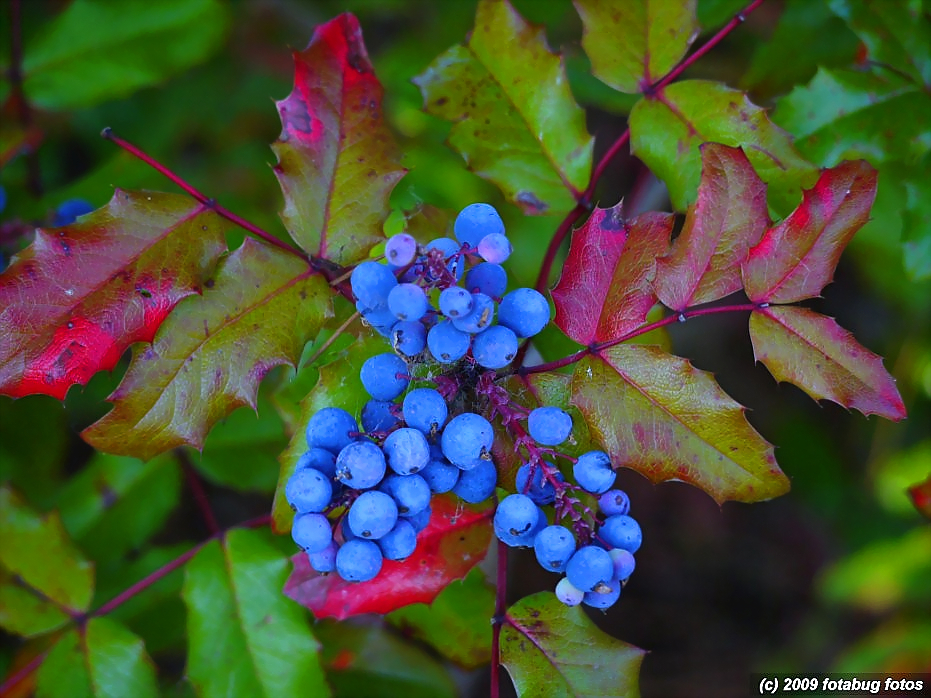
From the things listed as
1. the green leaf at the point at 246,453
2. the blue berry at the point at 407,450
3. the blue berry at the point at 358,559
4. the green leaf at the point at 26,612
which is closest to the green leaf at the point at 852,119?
the blue berry at the point at 407,450

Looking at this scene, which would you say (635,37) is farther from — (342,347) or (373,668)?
(373,668)

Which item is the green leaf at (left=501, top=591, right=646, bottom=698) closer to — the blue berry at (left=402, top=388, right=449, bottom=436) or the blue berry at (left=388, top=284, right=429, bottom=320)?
the blue berry at (left=402, top=388, right=449, bottom=436)

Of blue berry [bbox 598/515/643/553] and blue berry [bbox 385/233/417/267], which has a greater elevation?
blue berry [bbox 385/233/417/267]

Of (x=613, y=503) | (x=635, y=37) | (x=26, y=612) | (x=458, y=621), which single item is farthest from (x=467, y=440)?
(x=26, y=612)

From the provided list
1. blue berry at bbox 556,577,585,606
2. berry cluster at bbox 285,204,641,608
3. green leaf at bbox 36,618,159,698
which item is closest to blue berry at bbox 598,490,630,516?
berry cluster at bbox 285,204,641,608

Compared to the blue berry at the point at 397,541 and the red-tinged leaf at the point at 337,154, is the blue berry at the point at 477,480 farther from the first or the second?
the red-tinged leaf at the point at 337,154

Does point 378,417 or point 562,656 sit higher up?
point 378,417
